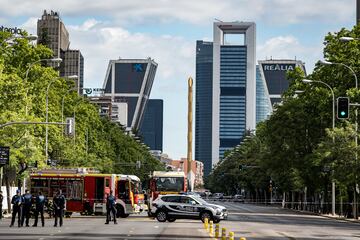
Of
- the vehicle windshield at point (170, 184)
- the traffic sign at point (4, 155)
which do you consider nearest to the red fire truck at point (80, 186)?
the traffic sign at point (4, 155)

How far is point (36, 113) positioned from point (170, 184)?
14598 millimetres

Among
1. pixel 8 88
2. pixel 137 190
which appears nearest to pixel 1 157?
pixel 8 88

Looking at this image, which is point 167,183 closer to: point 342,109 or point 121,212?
point 121,212

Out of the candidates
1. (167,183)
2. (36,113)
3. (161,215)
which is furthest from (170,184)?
(161,215)

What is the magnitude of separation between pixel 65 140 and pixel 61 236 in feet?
184

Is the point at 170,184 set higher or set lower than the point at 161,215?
higher

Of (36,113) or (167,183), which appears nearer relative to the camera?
(167,183)

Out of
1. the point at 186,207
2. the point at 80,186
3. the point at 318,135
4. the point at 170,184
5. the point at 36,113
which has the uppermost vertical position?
the point at 36,113

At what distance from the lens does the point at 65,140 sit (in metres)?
90.8

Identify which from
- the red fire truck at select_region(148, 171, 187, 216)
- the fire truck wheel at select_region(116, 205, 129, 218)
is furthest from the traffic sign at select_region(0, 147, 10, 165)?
the red fire truck at select_region(148, 171, 187, 216)

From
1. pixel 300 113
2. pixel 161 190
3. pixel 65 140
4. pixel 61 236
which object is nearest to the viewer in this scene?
pixel 61 236

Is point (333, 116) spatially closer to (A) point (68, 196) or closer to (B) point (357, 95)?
(B) point (357, 95)

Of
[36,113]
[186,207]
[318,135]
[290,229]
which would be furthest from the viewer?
[318,135]

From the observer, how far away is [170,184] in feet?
241
